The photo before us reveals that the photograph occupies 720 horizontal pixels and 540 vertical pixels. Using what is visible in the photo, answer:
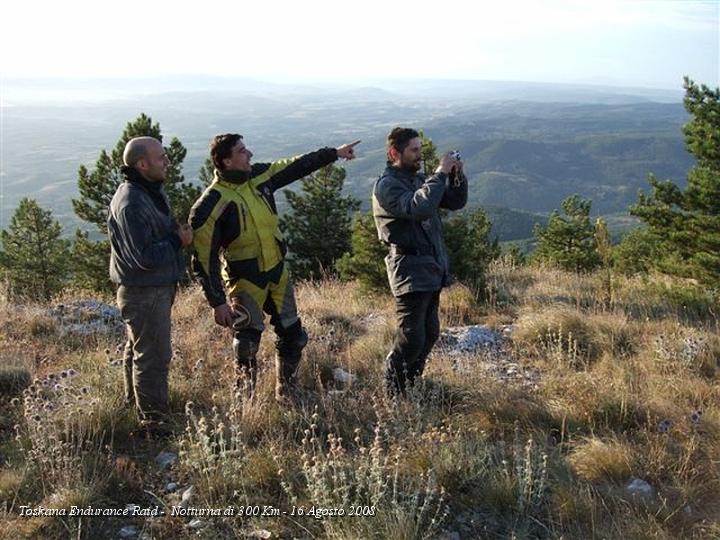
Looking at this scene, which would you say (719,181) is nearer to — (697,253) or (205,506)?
(697,253)

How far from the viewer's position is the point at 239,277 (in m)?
3.93

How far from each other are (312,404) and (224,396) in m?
0.65

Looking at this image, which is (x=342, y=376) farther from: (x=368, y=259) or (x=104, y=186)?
(x=104, y=186)

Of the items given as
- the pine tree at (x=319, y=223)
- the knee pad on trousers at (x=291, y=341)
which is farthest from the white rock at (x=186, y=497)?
the pine tree at (x=319, y=223)

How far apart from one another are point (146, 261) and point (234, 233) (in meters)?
0.64

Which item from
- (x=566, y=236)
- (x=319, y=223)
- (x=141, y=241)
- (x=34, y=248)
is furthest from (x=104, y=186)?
(x=566, y=236)

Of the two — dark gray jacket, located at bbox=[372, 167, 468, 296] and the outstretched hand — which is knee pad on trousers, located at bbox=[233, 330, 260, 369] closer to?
dark gray jacket, located at bbox=[372, 167, 468, 296]

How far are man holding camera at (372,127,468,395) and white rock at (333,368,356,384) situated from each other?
56 centimetres

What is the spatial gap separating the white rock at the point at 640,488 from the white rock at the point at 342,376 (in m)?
2.18

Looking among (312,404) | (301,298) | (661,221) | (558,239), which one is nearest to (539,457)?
(312,404)

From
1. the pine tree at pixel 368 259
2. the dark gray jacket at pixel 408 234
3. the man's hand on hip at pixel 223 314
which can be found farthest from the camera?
the pine tree at pixel 368 259

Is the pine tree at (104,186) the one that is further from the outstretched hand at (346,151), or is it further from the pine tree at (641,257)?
the outstretched hand at (346,151)

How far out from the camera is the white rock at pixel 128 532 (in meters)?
2.86

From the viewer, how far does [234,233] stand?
12.6 feet
